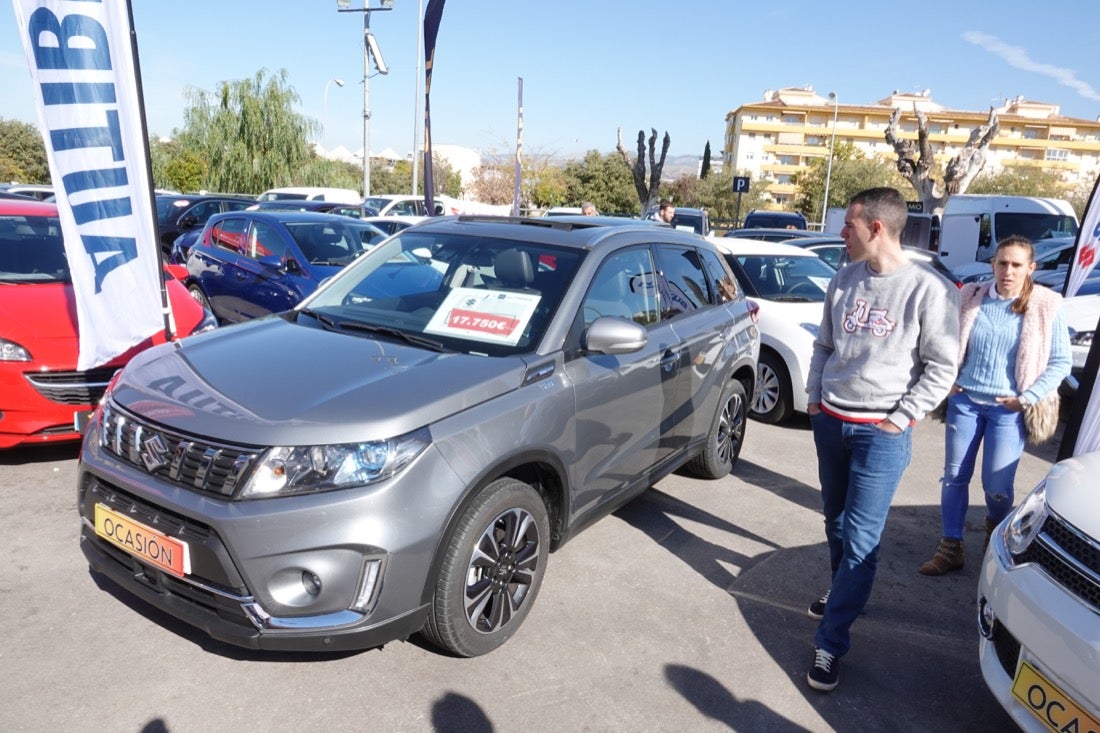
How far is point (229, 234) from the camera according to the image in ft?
29.4

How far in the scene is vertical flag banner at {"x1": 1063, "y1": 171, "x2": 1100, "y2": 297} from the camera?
4305 millimetres

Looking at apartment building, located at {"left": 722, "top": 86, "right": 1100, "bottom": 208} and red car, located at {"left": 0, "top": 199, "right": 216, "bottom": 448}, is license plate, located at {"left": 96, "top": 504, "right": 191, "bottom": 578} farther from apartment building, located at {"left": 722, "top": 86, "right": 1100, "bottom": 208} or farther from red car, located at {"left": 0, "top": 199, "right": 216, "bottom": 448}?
apartment building, located at {"left": 722, "top": 86, "right": 1100, "bottom": 208}

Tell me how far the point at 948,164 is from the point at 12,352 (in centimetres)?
3108

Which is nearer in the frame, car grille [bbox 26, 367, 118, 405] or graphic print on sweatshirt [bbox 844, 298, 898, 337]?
graphic print on sweatshirt [bbox 844, 298, 898, 337]

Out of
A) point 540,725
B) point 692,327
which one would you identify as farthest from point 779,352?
point 540,725

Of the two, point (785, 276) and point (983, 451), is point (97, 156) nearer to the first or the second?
point (983, 451)

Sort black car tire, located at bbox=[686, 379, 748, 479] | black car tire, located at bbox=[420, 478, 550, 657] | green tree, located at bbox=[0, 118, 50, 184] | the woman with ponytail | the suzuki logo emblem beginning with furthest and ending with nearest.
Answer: green tree, located at bbox=[0, 118, 50, 184] → black car tire, located at bbox=[686, 379, 748, 479] → the woman with ponytail → black car tire, located at bbox=[420, 478, 550, 657] → the suzuki logo emblem

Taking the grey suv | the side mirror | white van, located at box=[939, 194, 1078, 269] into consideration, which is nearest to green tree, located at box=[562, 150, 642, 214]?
white van, located at box=[939, 194, 1078, 269]

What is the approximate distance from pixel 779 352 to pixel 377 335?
4.42 m

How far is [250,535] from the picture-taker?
247 cm

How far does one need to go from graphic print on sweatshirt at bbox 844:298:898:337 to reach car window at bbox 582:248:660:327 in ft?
3.73

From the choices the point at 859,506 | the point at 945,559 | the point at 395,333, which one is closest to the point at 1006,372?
the point at 945,559

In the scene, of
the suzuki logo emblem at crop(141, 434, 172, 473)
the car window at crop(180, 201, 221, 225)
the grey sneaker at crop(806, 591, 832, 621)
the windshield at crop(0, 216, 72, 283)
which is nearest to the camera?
the suzuki logo emblem at crop(141, 434, 172, 473)

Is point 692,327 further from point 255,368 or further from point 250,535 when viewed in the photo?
point 250,535
